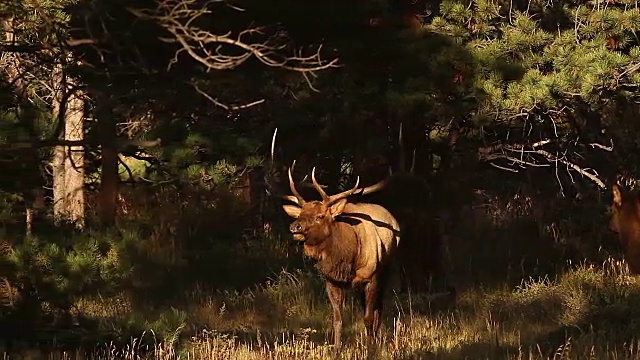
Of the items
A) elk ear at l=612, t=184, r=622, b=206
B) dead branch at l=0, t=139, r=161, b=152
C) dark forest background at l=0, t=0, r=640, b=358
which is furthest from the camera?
elk ear at l=612, t=184, r=622, b=206

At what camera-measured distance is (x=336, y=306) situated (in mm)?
10438

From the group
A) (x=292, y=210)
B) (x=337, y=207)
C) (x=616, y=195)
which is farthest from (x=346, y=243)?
(x=616, y=195)

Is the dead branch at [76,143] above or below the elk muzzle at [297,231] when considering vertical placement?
above

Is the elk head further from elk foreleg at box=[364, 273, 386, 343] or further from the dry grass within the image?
the dry grass

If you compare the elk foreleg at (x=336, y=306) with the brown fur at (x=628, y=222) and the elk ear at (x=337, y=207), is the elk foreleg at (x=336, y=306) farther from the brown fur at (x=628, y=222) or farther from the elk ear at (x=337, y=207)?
the brown fur at (x=628, y=222)

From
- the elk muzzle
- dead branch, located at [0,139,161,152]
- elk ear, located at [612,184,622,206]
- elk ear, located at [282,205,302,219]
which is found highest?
dead branch, located at [0,139,161,152]

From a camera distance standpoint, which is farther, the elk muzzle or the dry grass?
the elk muzzle

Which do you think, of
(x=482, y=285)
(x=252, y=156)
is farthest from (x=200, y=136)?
(x=482, y=285)

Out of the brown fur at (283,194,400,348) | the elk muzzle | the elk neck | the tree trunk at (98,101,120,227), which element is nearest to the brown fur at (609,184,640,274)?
the brown fur at (283,194,400,348)

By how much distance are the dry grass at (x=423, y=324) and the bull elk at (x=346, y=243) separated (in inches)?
15.9

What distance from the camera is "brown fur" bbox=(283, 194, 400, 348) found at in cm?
1012

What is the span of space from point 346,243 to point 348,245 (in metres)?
0.03

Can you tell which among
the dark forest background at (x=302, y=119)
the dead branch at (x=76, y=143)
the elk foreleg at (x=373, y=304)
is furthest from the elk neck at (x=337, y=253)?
the dead branch at (x=76, y=143)

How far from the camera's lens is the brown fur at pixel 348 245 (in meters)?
10.1
